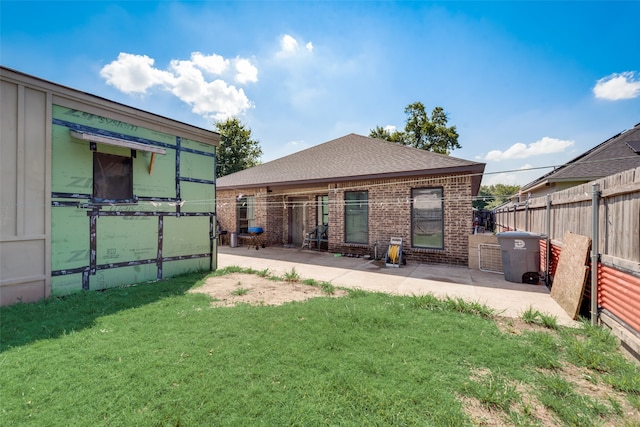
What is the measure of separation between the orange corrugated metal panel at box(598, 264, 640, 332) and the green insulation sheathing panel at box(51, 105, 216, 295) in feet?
25.8

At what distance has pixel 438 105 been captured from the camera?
2762 cm

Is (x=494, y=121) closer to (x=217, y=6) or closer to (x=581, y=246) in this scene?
(x=581, y=246)

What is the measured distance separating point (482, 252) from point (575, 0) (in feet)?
21.8

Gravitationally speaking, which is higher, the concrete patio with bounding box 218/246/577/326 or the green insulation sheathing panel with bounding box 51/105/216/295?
the green insulation sheathing panel with bounding box 51/105/216/295

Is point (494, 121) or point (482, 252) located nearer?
point (482, 252)

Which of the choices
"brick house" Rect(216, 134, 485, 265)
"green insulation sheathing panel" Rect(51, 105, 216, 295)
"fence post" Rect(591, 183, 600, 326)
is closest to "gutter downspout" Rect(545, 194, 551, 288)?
"brick house" Rect(216, 134, 485, 265)

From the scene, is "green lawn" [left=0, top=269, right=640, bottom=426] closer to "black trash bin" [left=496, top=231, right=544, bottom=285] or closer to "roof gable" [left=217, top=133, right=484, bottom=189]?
"black trash bin" [left=496, top=231, right=544, bottom=285]

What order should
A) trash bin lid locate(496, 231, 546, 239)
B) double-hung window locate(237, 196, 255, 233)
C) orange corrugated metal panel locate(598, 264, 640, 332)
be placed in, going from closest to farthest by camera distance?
1. orange corrugated metal panel locate(598, 264, 640, 332)
2. trash bin lid locate(496, 231, 546, 239)
3. double-hung window locate(237, 196, 255, 233)

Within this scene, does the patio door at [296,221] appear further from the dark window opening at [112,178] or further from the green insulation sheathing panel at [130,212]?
the dark window opening at [112,178]

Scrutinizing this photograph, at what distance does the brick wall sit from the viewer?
7.72 meters

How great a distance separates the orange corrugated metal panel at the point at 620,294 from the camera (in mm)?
2792

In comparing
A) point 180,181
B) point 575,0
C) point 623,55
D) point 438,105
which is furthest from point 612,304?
point 438,105

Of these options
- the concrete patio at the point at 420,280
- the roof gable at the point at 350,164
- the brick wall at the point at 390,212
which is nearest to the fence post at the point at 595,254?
the concrete patio at the point at 420,280

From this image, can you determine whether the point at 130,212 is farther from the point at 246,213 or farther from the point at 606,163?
the point at 606,163
